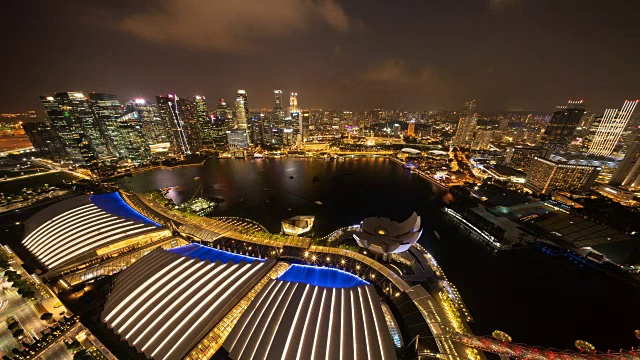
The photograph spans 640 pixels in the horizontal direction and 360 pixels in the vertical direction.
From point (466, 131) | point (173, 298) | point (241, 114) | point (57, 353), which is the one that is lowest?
point (57, 353)

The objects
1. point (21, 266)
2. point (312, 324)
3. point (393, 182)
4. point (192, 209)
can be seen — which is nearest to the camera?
point (312, 324)

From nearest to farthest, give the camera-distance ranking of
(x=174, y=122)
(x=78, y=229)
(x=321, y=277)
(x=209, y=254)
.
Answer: (x=321, y=277) → (x=209, y=254) → (x=78, y=229) → (x=174, y=122)

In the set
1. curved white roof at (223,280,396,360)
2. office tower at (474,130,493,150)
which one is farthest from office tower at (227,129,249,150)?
office tower at (474,130,493,150)

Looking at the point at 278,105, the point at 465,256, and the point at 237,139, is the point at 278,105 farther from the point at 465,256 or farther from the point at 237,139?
the point at 465,256

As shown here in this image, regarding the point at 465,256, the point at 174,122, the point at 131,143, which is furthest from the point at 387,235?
the point at 174,122

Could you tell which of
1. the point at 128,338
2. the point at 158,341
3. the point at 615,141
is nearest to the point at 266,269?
the point at 158,341

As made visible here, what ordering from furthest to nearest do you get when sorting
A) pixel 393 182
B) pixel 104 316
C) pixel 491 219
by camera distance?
pixel 393 182 → pixel 491 219 → pixel 104 316

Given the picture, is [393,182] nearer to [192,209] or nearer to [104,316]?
[192,209]

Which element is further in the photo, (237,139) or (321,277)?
(237,139)
